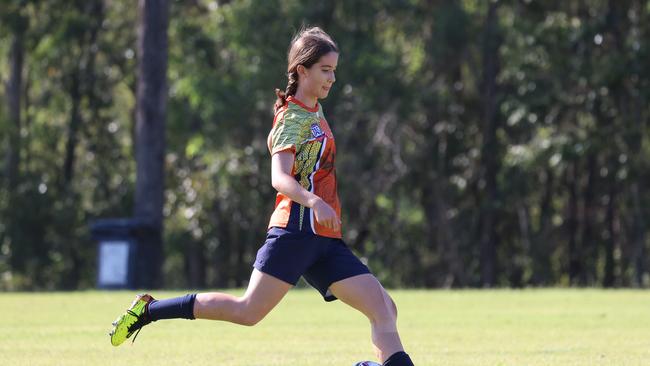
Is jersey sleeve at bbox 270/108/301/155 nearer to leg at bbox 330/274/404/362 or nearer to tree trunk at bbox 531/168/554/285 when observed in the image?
leg at bbox 330/274/404/362

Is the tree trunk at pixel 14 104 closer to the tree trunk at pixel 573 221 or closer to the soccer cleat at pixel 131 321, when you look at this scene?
the tree trunk at pixel 573 221

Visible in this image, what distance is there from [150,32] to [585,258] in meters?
12.9

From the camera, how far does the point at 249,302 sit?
7727 millimetres

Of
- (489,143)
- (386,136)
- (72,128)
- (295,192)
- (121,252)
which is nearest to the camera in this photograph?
(295,192)

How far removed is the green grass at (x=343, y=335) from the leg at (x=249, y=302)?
2012 mm

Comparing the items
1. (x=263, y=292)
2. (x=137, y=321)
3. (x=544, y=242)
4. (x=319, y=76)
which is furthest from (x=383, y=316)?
(x=544, y=242)

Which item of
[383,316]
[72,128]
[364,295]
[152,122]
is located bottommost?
[72,128]

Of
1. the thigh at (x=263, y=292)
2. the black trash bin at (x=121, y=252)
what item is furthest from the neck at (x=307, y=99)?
the black trash bin at (x=121, y=252)

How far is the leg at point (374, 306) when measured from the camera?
7.65 metres

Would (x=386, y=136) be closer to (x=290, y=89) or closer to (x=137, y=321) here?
(x=137, y=321)

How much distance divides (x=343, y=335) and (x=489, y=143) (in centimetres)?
2229

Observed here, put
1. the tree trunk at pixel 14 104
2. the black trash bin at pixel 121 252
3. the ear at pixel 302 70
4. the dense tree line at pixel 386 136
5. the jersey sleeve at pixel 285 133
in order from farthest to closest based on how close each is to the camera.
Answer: the tree trunk at pixel 14 104
the dense tree line at pixel 386 136
the black trash bin at pixel 121 252
the ear at pixel 302 70
the jersey sleeve at pixel 285 133

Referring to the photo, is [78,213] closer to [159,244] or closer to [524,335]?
[159,244]

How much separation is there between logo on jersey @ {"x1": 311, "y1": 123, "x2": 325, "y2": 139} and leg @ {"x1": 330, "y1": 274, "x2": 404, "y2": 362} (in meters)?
0.75
